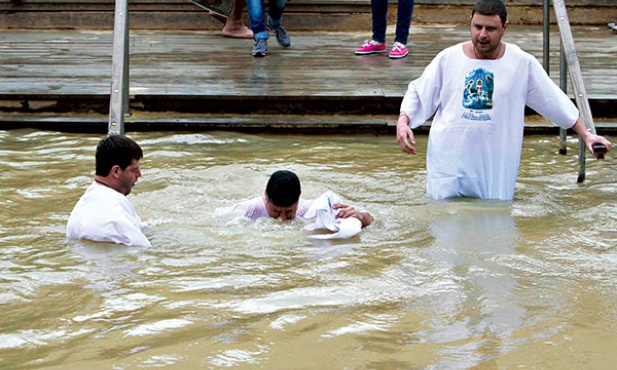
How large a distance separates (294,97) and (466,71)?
9.39 feet

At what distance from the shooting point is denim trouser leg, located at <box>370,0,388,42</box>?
12.2 meters

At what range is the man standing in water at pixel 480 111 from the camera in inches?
298

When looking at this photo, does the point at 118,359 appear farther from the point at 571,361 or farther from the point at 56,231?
the point at 56,231

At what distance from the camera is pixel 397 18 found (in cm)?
1206

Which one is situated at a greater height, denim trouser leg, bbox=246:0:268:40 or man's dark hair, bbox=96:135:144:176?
denim trouser leg, bbox=246:0:268:40

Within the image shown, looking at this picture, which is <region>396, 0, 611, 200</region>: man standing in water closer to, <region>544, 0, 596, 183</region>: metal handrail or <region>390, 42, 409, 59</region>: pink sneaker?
<region>544, 0, 596, 183</region>: metal handrail

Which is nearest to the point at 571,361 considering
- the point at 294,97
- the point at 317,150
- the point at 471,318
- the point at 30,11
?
the point at 471,318

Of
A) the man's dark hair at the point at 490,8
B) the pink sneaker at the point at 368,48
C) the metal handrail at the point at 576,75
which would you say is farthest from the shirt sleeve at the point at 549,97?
the pink sneaker at the point at 368,48

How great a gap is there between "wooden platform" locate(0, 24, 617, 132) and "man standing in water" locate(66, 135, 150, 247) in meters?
3.55

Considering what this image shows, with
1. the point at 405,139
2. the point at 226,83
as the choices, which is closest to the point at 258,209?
the point at 405,139

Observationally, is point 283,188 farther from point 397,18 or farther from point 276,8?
point 276,8

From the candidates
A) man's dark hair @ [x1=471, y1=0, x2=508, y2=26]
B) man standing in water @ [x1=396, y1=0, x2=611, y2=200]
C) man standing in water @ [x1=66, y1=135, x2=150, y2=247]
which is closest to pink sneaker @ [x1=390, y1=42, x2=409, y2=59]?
man standing in water @ [x1=396, y1=0, x2=611, y2=200]

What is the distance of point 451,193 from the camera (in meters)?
7.72

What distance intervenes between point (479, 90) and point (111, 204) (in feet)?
8.98
